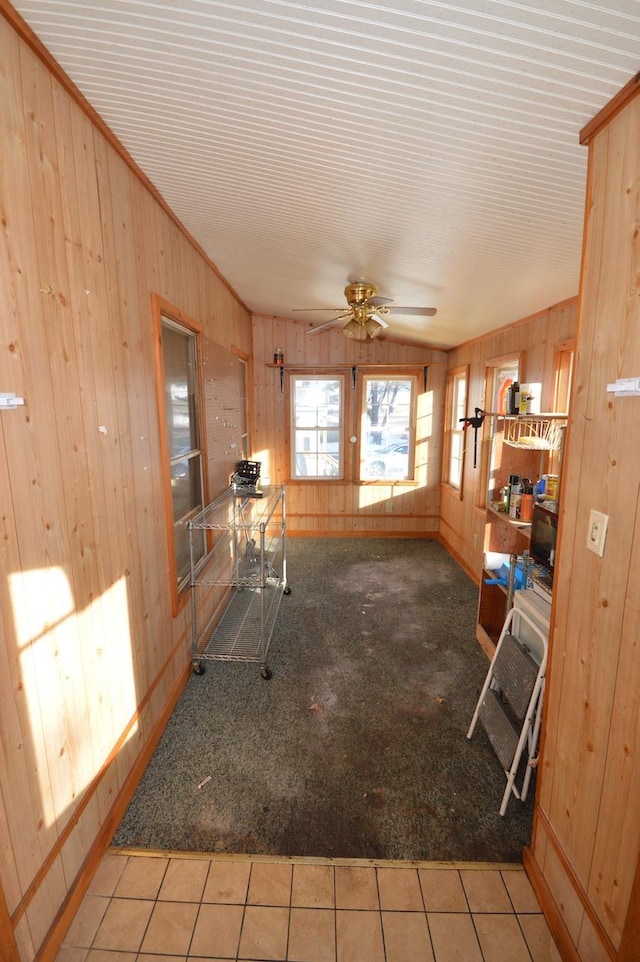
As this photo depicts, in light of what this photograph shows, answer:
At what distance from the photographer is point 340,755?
2.14m

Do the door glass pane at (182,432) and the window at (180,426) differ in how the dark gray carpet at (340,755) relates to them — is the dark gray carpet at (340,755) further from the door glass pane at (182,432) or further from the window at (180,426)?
the door glass pane at (182,432)

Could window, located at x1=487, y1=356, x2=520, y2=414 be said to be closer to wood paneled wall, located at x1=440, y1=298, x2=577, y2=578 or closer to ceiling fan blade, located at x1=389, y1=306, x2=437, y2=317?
wood paneled wall, located at x1=440, y1=298, x2=577, y2=578

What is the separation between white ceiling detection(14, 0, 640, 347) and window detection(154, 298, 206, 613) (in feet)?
2.17

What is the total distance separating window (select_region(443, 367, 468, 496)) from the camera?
4793 mm

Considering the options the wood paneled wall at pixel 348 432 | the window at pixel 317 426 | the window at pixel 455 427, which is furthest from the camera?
the window at pixel 317 426

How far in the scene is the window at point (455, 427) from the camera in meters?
4.79

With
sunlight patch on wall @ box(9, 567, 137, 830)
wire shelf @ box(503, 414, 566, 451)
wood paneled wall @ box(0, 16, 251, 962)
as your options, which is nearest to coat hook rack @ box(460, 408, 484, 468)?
wire shelf @ box(503, 414, 566, 451)

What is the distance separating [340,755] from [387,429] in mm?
3970

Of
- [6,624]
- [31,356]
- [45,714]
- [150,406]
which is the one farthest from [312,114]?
[45,714]

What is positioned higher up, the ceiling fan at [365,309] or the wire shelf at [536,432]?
the ceiling fan at [365,309]

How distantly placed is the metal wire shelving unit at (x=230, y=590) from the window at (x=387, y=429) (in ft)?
6.42

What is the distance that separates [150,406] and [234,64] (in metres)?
1.36

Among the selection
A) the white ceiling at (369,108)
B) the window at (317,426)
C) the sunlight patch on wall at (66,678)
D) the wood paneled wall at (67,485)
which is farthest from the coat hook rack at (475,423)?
the sunlight patch on wall at (66,678)

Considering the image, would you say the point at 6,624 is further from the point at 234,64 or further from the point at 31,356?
the point at 234,64
